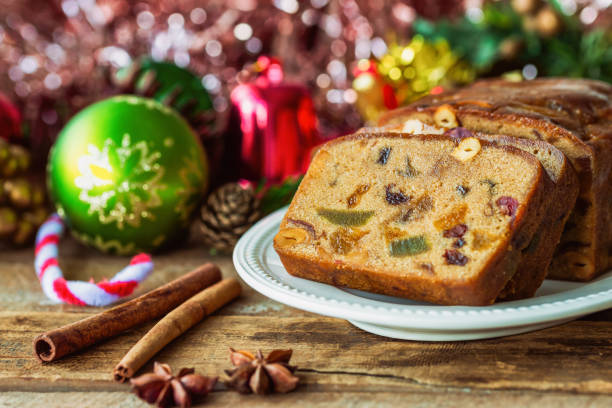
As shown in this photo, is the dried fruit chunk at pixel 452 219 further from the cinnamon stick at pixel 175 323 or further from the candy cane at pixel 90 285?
the candy cane at pixel 90 285

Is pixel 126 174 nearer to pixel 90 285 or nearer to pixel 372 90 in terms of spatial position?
pixel 90 285

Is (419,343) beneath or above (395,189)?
beneath

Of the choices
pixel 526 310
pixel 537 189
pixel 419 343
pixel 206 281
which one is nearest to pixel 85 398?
pixel 206 281

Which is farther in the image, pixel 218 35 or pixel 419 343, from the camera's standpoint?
pixel 218 35

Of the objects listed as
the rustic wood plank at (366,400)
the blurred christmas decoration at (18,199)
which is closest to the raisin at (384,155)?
the rustic wood plank at (366,400)

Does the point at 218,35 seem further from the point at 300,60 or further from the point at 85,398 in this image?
the point at 85,398

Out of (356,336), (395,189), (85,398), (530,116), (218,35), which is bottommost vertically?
(85,398)

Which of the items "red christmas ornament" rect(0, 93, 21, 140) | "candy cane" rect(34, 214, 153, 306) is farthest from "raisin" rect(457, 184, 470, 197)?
"red christmas ornament" rect(0, 93, 21, 140)
